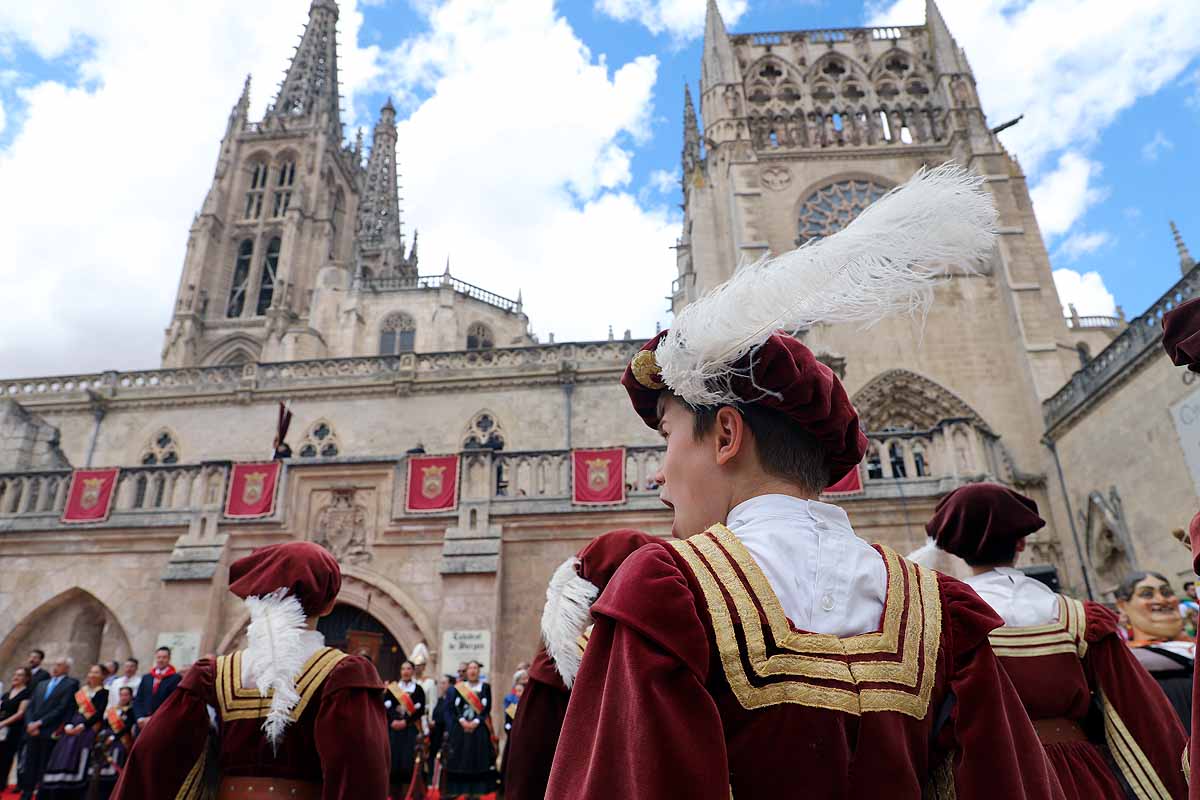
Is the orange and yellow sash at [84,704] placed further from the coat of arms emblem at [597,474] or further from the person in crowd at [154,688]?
the coat of arms emblem at [597,474]

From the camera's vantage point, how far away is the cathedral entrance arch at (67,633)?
460 inches

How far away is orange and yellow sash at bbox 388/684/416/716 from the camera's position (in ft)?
28.8

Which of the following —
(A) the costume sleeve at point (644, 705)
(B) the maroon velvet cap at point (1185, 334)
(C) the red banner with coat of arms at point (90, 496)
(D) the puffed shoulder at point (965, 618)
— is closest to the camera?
(A) the costume sleeve at point (644, 705)

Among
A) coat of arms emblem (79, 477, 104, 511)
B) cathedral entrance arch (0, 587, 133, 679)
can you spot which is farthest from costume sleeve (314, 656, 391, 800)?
coat of arms emblem (79, 477, 104, 511)

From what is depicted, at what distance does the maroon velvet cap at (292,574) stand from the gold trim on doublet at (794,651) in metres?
2.57

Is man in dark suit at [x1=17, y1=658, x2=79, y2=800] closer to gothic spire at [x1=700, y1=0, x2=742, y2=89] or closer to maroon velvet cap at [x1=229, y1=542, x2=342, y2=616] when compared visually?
maroon velvet cap at [x1=229, y1=542, x2=342, y2=616]

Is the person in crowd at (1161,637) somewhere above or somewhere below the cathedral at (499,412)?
below

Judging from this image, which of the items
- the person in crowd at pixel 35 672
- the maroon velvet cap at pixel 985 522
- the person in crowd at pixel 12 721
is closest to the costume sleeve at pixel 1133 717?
the maroon velvet cap at pixel 985 522

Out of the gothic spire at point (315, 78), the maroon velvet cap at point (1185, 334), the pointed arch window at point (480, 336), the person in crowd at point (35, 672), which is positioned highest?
the gothic spire at point (315, 78)

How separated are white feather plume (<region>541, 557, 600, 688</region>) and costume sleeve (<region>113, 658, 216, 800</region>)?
161 centimetres

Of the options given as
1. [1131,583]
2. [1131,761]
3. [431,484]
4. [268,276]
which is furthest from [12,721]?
[268,276]

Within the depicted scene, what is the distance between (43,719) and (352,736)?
858cm

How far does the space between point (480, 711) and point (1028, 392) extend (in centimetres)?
2052

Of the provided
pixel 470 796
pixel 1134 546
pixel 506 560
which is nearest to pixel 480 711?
pixel 470 796
